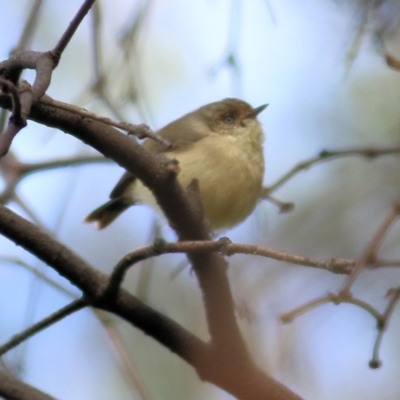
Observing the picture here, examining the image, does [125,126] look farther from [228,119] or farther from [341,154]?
[228,119]

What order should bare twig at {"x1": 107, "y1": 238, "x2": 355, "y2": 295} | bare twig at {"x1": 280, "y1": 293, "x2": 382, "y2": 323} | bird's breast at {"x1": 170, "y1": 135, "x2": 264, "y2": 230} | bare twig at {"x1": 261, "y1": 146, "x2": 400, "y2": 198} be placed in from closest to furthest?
bare twig at {"x1": 107, "y1": 238, "x2": 355, "y2": 295} < bare twig at {"x1": 280, "y1": 293, "x2": 382, "y2": 323} < bare twig at {"x1": 261, "y1": 146, "x2": 400, "y2": 198} < bird's breast at {"x1": 170, "y1": 135, "x2": 264, "y2": 230}

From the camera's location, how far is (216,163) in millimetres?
4320

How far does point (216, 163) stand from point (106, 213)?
0.90m

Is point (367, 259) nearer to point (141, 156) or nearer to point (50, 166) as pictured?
point (141, 156)

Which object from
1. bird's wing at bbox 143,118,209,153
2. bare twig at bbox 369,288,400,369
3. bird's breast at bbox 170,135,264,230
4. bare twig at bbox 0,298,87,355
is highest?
bird's wing at bbox 143,118,209,153

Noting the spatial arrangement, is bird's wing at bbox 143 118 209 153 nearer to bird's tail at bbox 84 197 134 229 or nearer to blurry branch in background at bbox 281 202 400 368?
bird's tail at bbox 84 197 134 229

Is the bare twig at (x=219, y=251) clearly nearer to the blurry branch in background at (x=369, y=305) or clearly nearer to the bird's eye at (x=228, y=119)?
the blurry branch in background at (x=369, y=305)

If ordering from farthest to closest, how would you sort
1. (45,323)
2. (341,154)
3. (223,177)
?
(223,177)
(341,154)
(45,323)

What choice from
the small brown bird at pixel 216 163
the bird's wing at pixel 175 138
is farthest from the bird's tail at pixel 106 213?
the bird's wing at pixel 175 138

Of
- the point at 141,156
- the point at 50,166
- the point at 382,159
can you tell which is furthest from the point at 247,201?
the point at 141,156

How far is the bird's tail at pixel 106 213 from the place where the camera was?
15.7ft

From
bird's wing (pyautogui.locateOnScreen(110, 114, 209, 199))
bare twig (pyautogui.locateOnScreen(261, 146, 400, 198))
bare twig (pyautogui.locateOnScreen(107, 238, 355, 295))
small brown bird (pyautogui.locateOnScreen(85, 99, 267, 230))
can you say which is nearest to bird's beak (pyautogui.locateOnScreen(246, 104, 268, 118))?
small brown bird (pyautogui.locateOnScreen(85, 99, 267, 230))

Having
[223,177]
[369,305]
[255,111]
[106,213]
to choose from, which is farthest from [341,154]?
[106,213]

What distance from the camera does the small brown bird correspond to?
425 cm
